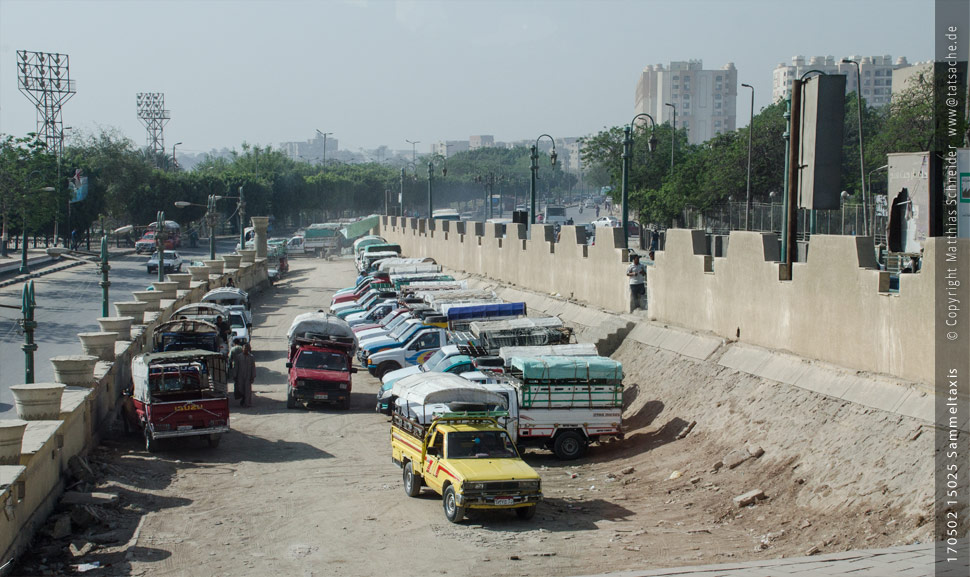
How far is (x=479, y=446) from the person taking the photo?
616 inches

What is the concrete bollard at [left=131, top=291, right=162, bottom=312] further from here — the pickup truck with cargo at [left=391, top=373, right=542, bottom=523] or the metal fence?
the metal fence

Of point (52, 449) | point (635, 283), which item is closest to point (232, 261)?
point (635, 283)

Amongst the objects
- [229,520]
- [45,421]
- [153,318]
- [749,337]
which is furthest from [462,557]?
[153,318]

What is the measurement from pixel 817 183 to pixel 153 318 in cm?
2092

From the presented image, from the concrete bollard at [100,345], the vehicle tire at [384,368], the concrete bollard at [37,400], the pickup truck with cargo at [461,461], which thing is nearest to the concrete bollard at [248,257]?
the vehicle tire at [384,368]

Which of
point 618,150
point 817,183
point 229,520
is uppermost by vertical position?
point 618,150

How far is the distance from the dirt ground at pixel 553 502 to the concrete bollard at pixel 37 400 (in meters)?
1.47

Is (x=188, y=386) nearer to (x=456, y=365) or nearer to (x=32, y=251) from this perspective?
(x=456, y=365)

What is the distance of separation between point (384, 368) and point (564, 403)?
359 inches

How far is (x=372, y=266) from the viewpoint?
51.6 metres

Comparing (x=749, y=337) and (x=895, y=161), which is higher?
(x=895, y=161)

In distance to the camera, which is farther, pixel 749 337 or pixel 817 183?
pixel 749 337

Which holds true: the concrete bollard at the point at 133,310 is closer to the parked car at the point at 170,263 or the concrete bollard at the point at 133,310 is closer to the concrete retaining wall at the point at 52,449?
the concrete retaining wall at the point at 52,449

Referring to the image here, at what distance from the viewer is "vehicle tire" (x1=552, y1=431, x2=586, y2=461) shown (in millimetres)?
19734
